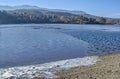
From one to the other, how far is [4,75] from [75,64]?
724 cm

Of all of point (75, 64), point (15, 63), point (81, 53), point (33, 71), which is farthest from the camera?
point (81, 53)

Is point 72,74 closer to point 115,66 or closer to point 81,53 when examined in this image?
point 115,66

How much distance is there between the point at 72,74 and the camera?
19406 millimetres

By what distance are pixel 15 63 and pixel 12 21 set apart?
15338cm

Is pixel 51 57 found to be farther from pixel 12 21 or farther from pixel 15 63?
pixel 12 21

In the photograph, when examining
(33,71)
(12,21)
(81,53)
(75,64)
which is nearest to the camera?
(33,71)

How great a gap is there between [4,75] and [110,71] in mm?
7574

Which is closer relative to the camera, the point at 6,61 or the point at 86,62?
the point at 86,62

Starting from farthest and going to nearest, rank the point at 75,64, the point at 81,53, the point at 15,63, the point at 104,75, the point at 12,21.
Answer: the point at 12,21
the point at 81,53
the point at 15,63
the point at 75,64
the point at 104,75

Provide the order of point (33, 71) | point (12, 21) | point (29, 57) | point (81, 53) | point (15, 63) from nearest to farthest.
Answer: point (33, 71) < point (15, 63) < point (29, 57) < point (81, 53) < point (12, 21)

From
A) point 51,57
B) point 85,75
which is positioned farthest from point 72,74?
point 51,57

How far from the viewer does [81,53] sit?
3509 cm

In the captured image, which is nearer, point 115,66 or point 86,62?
point 115,66

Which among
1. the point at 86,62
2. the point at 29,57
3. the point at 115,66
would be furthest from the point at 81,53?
the point at 115,66
